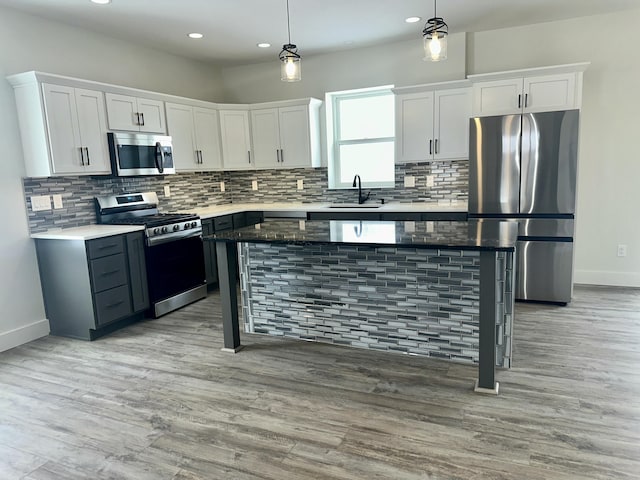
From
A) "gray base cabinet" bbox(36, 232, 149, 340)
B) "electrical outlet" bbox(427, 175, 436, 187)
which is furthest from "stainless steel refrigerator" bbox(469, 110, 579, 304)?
"gray base cabinet" bbox(36, 232, 149, 340)

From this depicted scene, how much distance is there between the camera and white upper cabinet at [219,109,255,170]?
570 cm

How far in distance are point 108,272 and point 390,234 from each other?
8.27 feet

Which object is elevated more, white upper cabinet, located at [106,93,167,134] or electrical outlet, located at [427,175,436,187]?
white upper cabinet, located at [106,93,167,134]

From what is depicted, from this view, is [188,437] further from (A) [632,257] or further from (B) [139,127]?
(A) [632,257]

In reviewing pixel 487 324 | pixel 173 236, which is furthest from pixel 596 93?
pixel 173 236

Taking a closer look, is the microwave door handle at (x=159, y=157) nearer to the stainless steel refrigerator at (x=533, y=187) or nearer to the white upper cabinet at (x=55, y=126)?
the white upper cabinet at (x=55, y=126)

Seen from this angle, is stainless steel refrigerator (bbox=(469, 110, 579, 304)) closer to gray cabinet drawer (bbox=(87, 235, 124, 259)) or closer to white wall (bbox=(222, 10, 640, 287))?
white wall (bbox=(222, 10, 640, 287))

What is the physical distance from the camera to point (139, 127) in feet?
14.8

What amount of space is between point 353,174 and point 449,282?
3.12m

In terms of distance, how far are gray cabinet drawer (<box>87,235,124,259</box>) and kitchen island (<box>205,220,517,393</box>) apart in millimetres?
1176

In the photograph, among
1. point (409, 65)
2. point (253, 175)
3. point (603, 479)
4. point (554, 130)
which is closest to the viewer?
point (603, 479)

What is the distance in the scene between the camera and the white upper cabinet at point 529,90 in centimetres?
423

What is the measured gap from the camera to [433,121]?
4.90 meters

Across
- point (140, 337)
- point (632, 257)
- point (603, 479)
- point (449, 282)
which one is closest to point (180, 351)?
point (140, 337)
